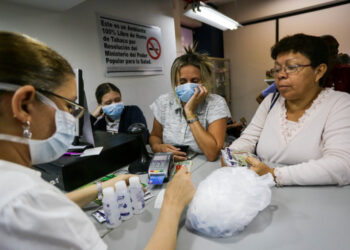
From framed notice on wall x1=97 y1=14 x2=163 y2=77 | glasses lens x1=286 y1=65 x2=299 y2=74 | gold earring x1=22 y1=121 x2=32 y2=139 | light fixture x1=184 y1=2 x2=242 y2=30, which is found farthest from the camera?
framed notice on wall x1=97 y1=14 x2=163 y2=77

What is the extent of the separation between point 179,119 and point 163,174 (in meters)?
0.67

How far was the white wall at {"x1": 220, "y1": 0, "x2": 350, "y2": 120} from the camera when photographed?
3.60 m

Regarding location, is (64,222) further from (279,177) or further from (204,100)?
(204,100)

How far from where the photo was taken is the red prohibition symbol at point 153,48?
9.94 ft

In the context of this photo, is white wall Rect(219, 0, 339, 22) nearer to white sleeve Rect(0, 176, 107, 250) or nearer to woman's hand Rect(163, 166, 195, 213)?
woman's hand Rect(163, 166, 195, 213)

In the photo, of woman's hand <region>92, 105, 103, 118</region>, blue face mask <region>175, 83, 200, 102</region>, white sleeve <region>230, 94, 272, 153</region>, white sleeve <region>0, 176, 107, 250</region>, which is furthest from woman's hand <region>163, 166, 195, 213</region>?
woman's hand <region>92, 105, 103, 118</region>

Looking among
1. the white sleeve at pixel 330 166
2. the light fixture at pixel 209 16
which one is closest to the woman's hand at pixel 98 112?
the light fixture at pixel 209 16

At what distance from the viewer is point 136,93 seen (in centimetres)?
292

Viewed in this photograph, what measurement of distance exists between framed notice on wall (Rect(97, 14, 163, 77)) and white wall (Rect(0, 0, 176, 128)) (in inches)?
3.0

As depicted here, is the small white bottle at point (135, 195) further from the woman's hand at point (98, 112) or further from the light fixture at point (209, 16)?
the light fixture at point (209, 16)

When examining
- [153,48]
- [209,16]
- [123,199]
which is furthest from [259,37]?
[123,199]

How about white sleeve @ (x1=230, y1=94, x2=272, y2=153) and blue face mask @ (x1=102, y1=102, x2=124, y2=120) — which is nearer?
white sleeve @ (x1=230, y1=94, x2=272, y2=153)

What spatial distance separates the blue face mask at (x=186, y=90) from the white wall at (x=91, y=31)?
4.45 ft

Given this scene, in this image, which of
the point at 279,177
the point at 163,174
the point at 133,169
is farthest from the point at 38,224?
the point at 279,177
